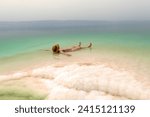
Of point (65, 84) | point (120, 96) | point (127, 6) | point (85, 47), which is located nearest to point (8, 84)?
point (65, 84)

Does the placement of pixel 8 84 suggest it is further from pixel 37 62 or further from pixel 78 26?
pixel 78 26

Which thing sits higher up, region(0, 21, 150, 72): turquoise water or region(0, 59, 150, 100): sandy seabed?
region(0, 21, 150, 72): turquoise water

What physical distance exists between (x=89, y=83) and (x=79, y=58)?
134mm

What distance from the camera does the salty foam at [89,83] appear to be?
1522 mm

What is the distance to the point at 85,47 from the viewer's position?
1.60m

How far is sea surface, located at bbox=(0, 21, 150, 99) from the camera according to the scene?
155 cm

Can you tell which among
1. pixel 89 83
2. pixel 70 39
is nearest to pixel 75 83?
pixel 89 83

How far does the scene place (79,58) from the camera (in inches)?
62.8

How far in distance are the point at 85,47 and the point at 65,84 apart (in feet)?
0.67

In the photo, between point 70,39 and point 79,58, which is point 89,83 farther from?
point 70,39

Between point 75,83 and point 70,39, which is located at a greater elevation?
point 70,39

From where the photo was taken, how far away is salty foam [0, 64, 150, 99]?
4.99 ft

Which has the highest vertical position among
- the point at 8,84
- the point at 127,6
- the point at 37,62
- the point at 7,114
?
the point at 127,6

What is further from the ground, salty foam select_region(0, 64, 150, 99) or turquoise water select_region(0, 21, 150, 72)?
turquoise water select_region(0, 21, 150, 72)
